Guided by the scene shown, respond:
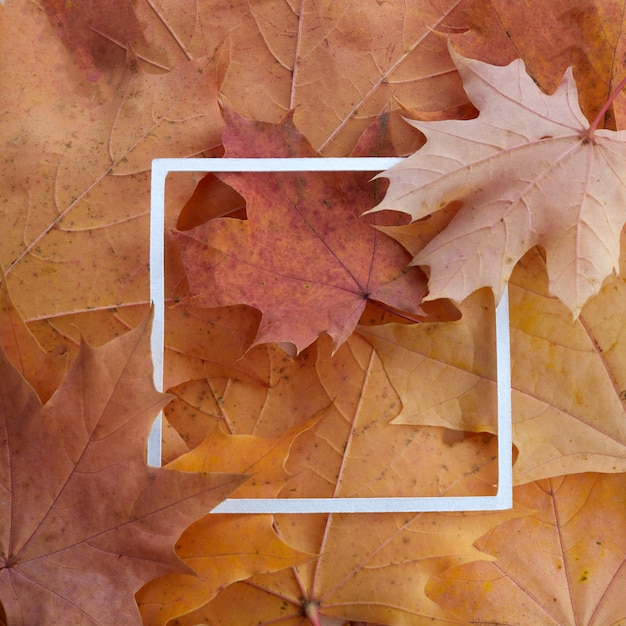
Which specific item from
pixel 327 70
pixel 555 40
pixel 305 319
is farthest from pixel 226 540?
pixel 555 40

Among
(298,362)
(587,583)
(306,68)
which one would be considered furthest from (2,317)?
(587,583)

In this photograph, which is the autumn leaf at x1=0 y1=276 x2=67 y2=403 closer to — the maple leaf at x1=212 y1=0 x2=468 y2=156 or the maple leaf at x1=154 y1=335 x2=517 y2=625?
the maple leaf at x1=154 y1=335 x2=517 y2=625

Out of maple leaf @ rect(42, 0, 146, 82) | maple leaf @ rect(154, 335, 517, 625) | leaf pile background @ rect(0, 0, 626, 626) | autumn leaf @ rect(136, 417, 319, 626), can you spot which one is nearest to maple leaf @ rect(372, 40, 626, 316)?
leaf pile background @ rect(0, 0, 626, 626)

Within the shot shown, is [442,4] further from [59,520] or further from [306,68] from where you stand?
[59,520]

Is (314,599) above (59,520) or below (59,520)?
below

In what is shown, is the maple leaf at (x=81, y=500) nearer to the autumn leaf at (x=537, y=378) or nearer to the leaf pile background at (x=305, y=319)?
the leaf pile background at (x=305, y=319)

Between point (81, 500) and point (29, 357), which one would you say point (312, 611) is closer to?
point (81, 500)

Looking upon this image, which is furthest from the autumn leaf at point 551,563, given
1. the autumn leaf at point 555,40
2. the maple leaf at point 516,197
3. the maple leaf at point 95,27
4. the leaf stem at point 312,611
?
the maple leaf at point 95,27
